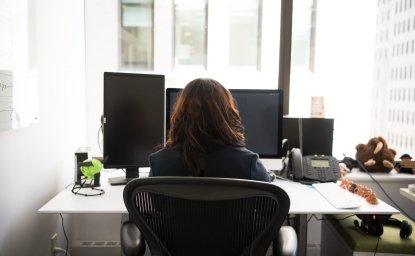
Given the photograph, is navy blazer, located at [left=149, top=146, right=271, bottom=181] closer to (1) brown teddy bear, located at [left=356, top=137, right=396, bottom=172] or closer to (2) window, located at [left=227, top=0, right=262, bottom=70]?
(1) brown teddy bear, located at [left=356, top=137, right=396, bottom=172]

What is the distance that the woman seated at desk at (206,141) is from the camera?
3.76ft

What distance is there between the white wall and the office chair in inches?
32.7

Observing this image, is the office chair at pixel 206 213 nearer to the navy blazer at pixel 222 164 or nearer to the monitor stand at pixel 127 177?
the navy blazer at pixel 222 164

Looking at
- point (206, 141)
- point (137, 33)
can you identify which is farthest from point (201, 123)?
point (137, 33)

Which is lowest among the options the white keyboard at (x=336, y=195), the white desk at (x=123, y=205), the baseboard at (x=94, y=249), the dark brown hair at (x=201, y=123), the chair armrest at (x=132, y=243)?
the baseboard at (x=94, y=249)

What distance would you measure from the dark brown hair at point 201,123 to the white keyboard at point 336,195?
2.16 feet

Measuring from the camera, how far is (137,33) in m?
2.79

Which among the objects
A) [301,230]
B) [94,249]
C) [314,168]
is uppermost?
[314,168]

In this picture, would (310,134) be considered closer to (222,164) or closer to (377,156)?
(377,156)

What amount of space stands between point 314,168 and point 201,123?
1.15m

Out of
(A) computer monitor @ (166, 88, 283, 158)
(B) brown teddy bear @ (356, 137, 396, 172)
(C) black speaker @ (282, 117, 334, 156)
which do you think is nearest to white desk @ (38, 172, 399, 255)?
(A) computer monitor @ (166, 88, 283, 158)

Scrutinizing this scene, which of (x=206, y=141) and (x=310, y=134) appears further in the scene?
(x=310, y=134)

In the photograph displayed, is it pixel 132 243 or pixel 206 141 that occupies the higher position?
pixel 206 141

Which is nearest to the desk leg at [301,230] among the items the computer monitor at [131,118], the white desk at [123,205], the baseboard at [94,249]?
the white desk at [123,205]
